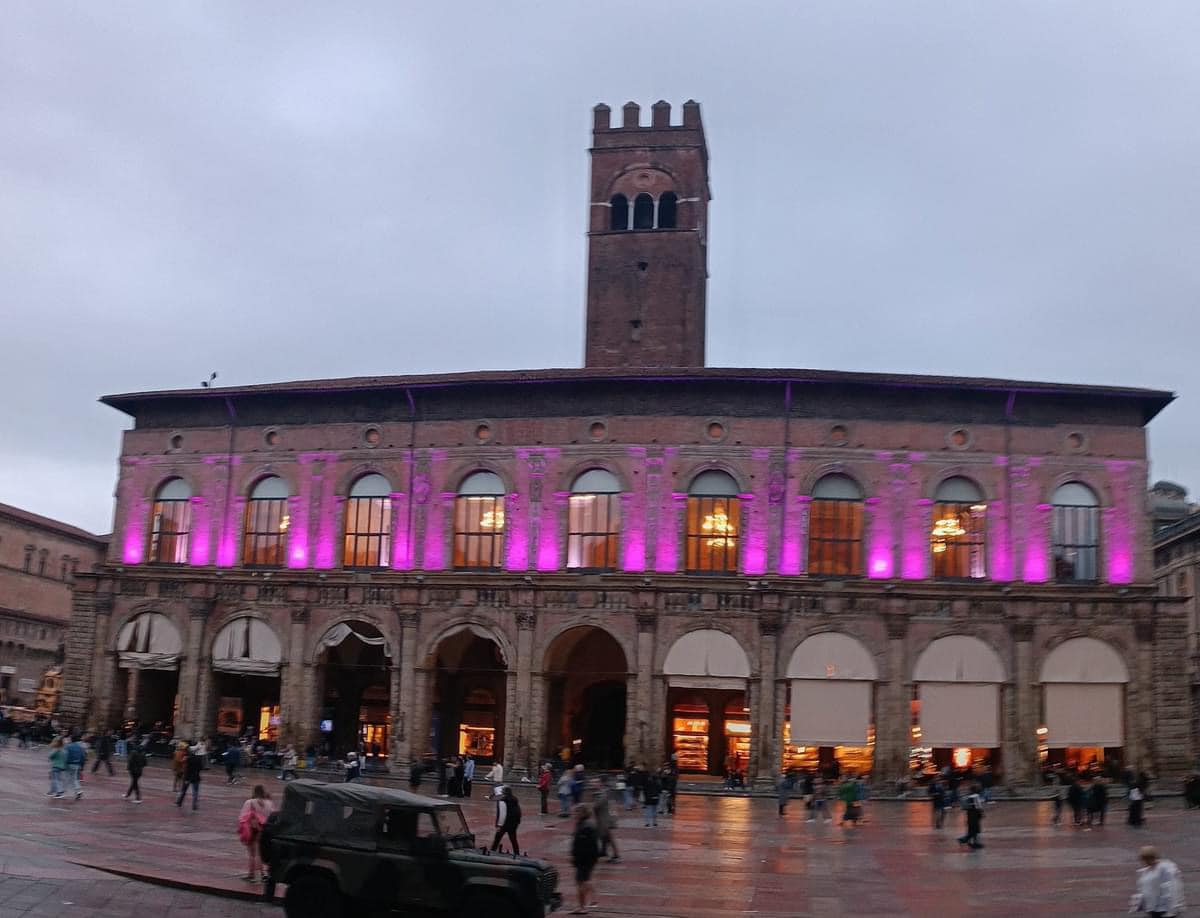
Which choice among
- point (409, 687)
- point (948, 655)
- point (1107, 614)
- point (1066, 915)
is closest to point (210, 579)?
point (409, 687)

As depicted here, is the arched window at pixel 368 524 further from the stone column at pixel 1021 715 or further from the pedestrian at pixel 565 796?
the stone column at pixel 1021 715

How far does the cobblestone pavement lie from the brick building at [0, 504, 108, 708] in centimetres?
4409

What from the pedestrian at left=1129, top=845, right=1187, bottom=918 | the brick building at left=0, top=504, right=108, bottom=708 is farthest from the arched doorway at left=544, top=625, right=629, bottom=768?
the brick building at left=0, top=504, right=108, bottom=708

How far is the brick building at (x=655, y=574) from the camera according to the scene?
1683 inches

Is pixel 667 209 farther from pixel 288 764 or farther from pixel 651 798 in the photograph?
pixel 651 798

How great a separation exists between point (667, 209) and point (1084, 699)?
3053cm

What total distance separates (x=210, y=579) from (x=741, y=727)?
2149 centimetres

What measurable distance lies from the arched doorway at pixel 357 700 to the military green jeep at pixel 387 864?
3125 centimetres

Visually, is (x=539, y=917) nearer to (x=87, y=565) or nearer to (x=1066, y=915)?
(x=1066, y=915)

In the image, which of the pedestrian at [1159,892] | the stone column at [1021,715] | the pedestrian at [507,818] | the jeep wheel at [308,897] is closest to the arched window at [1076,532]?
the stone column at [1021,715]

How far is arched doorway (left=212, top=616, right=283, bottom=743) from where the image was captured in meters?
47.7

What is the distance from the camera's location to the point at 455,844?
17375mm

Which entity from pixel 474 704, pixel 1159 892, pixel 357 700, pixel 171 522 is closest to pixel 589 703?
pixel 474 704

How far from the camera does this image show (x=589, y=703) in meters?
49.2
